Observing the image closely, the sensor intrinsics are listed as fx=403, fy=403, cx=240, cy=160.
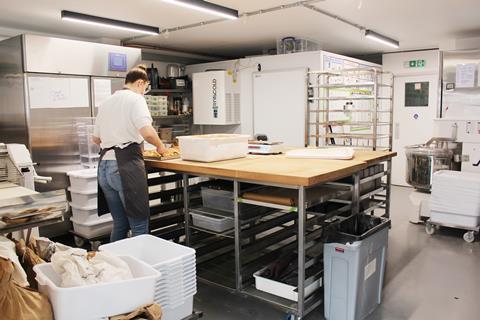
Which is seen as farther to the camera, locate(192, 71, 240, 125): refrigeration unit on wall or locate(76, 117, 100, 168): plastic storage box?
locate(192, 71, 240, 125): refrigeration unit on wall

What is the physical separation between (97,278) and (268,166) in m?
1.52

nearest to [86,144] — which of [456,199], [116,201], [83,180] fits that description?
[83,180]

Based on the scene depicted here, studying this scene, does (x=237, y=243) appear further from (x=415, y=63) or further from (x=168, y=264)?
(x=415, y=63)

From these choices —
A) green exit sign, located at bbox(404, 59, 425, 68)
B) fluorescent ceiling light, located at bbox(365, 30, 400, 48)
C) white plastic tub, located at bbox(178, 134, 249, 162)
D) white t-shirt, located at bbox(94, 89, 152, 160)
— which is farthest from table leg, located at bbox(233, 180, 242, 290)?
green exit sign, located at bbox(404, 59, 425, 68)

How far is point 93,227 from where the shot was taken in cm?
433

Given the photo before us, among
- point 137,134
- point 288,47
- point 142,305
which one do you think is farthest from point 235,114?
point 142,305

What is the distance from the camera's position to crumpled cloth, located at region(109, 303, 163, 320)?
5.25 ft

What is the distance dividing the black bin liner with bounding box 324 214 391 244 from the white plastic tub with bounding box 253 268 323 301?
341mm

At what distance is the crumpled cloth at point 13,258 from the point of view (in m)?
1.62

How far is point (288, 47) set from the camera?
5.98 m

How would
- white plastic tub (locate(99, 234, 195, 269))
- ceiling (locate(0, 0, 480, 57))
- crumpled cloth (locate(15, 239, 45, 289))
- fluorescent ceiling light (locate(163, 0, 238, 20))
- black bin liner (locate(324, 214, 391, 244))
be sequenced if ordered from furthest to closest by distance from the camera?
ceiling (locate(0, 0, 480, 57)), fluorescent ceiling light (locate(163, 0, 238, 20)), black bin liner (locate(324, 214, 391, 244)), white plastic tub (locate(99, 234, 195, 269)), crumpled cloth (locate(15, 239, 45, 289))

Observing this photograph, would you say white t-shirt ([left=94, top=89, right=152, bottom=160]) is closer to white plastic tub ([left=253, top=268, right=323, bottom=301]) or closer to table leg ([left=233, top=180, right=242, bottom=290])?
table leg ([left=233, top=180, right=242, bottom=290])

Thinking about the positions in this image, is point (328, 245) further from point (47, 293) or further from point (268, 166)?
point (47, 293)

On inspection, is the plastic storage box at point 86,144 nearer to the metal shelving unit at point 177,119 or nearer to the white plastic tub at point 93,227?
the white plastic tub at point 93,227
